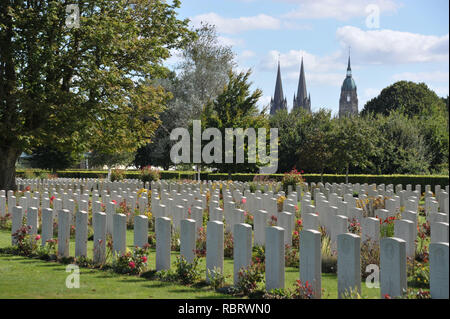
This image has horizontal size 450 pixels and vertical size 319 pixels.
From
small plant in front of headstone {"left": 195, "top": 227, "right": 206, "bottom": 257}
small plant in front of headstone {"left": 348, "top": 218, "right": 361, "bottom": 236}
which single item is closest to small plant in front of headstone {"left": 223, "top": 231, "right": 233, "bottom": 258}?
small plant in front of headstone {"left": 195, "top": 227, "right": 206, "bottom": 257}

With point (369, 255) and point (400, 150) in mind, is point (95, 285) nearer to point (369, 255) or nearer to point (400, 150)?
point (369, 255)

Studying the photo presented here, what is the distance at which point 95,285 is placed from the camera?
6.16m

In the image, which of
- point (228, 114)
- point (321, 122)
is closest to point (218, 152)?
point (228, 114)

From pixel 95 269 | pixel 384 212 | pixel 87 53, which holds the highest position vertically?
pixel 87 53

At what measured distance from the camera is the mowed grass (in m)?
5.68

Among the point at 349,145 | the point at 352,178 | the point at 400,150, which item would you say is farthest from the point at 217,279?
the point at 400,150

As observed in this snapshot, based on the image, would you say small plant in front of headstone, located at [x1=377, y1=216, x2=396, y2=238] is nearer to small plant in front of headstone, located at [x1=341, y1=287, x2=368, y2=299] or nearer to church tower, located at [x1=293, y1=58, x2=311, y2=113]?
small plant in front of headstone, located at [x1=341, y1=287, x2=368, y2=299]

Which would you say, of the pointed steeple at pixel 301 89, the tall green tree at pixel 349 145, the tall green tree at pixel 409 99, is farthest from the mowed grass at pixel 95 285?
the pointed steeple at pixel 301 89

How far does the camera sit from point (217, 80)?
1571 inches

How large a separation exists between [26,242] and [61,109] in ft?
31.1

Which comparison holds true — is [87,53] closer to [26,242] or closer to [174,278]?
[26,242]

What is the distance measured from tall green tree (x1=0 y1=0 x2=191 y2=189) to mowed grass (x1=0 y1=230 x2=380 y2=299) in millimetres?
10564

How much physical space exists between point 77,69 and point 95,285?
→ 13.9m
